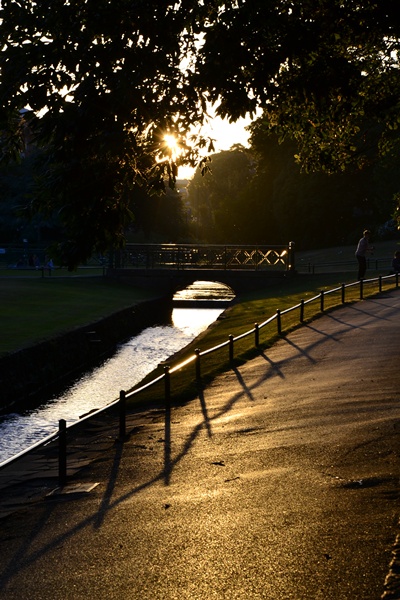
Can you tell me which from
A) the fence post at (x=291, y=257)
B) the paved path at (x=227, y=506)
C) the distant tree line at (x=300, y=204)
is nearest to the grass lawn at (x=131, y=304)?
the fence post at (x=291, y=257)

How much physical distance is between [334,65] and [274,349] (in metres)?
10.5

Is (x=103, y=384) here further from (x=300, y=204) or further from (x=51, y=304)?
(x=300, y=204)

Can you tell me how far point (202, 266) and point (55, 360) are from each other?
29875 millimetres

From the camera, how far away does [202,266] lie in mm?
60000

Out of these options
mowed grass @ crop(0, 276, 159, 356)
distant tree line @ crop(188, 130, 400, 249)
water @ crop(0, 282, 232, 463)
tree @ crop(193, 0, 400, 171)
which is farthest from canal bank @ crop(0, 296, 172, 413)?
distant tree line @ crop(188, 130, 400, 249)

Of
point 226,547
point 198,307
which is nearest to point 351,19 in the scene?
point 226,547

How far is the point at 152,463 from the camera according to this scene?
484 inches

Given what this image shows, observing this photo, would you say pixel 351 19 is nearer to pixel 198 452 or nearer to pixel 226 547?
pixel 198 452

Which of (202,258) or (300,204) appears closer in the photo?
(202,258)

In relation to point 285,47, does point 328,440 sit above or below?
below

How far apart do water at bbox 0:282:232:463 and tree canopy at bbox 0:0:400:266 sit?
6652 millimetres

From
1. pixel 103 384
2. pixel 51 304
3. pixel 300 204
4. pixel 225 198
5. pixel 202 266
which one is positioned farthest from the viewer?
pixel 225 198

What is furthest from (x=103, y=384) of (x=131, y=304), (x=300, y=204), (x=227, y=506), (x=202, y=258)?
(x=300, y=204)

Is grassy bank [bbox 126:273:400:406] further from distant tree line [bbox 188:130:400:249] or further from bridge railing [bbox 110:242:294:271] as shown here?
distant tree line [bbox 188:130:400:249]
